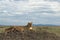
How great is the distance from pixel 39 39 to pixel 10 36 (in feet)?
6.93

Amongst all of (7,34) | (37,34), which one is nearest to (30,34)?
(37,34)

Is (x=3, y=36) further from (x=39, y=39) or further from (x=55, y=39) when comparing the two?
(x=55, y=39)

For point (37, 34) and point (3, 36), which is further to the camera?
point (37, 34)

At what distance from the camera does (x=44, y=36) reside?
17312 mm

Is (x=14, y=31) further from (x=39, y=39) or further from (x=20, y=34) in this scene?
(x=39, y=39)

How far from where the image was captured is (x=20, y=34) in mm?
16922

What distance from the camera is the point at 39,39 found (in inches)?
647

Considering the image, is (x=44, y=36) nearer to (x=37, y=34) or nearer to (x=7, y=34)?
(x=37, y=34)

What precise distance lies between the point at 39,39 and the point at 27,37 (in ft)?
2.89

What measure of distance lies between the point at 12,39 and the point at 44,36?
2.63 m

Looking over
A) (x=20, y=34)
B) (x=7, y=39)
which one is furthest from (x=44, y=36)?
(x=7, y=39)

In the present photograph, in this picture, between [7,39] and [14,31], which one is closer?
[7,39]

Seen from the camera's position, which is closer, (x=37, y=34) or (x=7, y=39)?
(x=7, y=39)

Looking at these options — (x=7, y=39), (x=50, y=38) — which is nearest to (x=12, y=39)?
(x=7, y=39)
